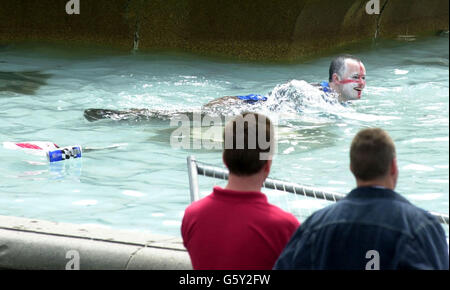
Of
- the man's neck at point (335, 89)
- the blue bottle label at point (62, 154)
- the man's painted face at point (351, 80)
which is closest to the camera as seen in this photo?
the blue bottle label at point (62, 154)

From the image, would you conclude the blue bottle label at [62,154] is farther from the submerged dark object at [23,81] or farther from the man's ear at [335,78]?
the submerged dark object at [23,81]

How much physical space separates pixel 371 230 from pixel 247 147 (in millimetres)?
700

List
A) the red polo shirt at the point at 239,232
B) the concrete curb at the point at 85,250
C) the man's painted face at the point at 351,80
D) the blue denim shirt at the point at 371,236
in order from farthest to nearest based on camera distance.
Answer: the man's painted face at the point at 351,80, the concrete curb at the point at 85,250, the red polo shirt at the point at 239,232, the blue denim shirt at the point at 371,236

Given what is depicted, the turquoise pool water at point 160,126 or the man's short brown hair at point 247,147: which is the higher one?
the man's short brown hair at point 247,147

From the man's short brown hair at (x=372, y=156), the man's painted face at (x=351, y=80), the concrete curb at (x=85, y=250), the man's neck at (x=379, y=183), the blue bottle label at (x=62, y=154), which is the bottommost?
the blue bottle label at (x=62, y=154)

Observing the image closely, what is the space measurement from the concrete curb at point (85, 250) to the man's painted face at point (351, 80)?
562cm

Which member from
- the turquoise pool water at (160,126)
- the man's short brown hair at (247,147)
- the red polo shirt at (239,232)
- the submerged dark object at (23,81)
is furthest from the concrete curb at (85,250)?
the submerged dark object at (23,81)

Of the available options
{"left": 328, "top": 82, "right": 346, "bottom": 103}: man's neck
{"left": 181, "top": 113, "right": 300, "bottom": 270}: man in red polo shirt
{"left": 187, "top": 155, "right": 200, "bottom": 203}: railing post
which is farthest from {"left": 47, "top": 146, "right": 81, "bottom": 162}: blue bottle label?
{"left": 181, "top": 113, "right": 300, "bottom": 270}: man in red polo shirt

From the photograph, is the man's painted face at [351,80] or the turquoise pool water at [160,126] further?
the man's painted face at [351,80]

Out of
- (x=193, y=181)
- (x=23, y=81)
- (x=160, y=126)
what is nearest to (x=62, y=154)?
(x=160, y=126)

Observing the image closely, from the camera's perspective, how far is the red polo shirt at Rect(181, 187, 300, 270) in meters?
3.35

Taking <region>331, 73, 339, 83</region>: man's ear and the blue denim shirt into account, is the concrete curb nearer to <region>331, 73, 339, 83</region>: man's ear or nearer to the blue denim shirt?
the blue denim shirt

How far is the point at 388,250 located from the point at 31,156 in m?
5.64

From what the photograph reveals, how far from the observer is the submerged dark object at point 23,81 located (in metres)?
11.4
